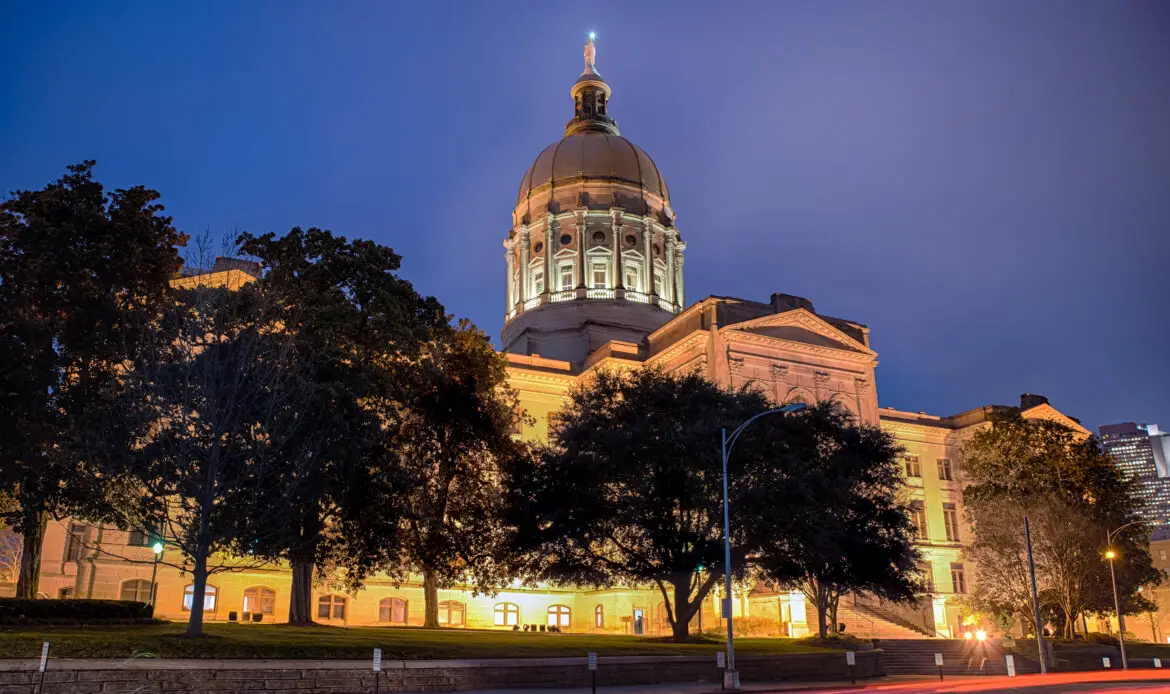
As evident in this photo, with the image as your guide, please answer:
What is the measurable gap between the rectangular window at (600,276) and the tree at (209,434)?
5626cm

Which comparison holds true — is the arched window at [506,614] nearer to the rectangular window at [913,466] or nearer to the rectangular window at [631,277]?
the rectangular window at [913,466]

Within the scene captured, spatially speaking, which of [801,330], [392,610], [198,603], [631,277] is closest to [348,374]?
[198,603]

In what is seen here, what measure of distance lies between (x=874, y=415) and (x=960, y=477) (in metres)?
18.1

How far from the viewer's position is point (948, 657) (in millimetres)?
48719

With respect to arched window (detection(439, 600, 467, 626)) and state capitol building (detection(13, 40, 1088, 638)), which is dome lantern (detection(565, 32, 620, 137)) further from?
arched window (detection(439, 600, 467, 626))

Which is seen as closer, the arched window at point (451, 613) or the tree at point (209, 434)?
the tree at point (209, 434)

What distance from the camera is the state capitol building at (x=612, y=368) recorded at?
5347cm

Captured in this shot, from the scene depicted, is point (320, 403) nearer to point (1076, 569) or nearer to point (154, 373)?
point (154, 373)

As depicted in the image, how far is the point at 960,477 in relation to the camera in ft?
265

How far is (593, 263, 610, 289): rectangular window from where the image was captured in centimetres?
9094

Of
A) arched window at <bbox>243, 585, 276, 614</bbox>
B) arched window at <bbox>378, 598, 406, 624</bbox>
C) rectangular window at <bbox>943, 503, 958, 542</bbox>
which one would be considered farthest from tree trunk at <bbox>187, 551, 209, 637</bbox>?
rectangular window at <bbox>943, 503, 958, 542</bbox>

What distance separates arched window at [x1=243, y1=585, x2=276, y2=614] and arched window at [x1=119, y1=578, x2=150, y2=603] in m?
5.18

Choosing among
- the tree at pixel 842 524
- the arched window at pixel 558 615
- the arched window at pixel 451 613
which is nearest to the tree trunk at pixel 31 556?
the arched window at pixel 451 613

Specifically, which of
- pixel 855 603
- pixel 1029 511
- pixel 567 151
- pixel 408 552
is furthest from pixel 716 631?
pixel 567 151
